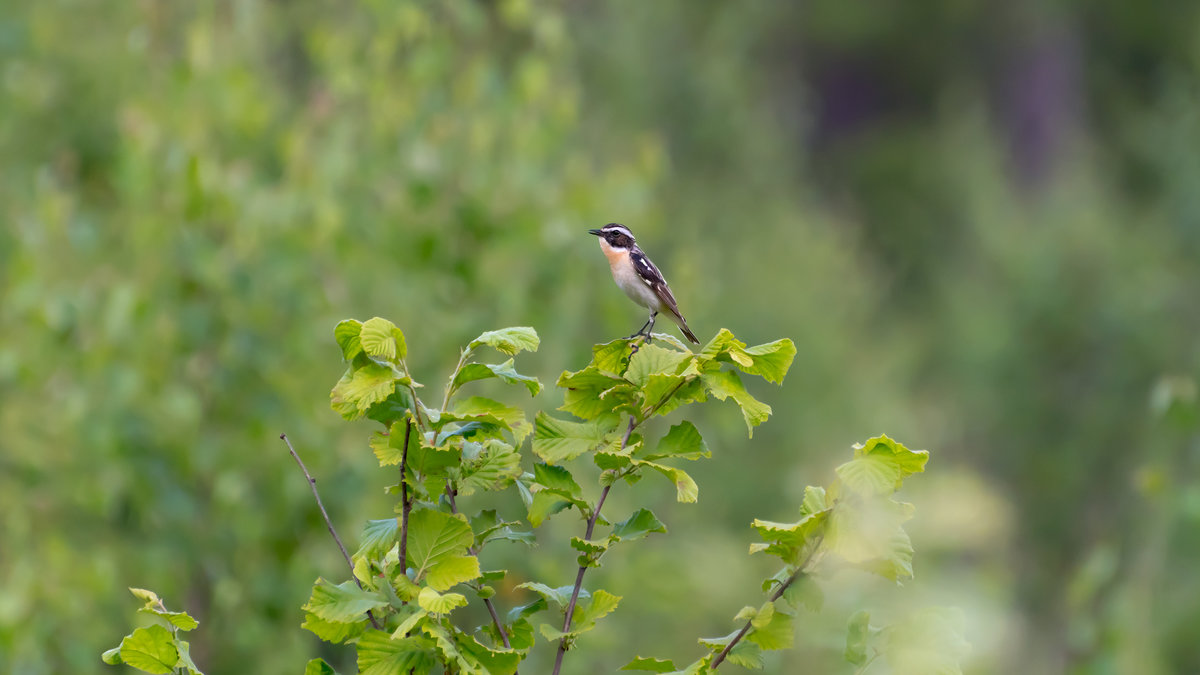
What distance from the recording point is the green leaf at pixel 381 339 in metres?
2.31

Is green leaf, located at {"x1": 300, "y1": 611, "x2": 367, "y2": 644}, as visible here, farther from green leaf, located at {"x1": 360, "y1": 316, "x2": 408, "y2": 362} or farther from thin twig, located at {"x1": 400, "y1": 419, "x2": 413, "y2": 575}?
green leaf, located at {"x1": 360, "y1": 316, "x2": 408, "y2": 362}

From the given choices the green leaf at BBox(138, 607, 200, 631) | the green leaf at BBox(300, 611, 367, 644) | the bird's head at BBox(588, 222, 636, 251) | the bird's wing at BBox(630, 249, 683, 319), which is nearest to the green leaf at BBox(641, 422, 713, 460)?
the green leaf at BBox(300, 611, 367, 644)

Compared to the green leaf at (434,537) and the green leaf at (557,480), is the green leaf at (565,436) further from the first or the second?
the green leaf at (434,537)

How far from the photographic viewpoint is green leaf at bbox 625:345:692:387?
8.20ft

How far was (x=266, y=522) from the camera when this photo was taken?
7.48m

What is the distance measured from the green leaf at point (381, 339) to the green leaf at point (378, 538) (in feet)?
1.13

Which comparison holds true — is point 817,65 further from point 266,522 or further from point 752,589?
point 266,522

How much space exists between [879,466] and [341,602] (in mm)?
940

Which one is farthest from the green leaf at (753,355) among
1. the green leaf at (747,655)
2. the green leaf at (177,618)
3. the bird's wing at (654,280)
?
the bird's wing at (654,280)

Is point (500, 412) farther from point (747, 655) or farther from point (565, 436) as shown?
point (747, 655)

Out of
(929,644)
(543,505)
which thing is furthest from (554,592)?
(929,644)

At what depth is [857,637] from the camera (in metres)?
2.38

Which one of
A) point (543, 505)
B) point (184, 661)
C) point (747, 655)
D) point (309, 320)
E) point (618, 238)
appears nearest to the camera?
point (184, 661)

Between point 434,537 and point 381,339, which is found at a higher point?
point 381,339
